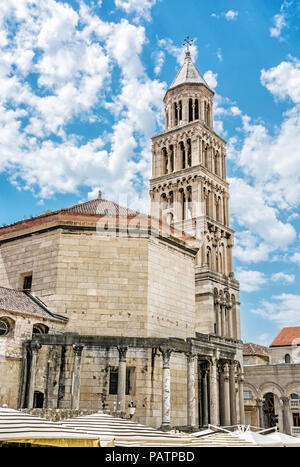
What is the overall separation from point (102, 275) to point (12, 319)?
602cm

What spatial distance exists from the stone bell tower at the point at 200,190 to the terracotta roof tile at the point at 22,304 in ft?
64.6

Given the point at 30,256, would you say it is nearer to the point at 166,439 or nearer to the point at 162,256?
the point at 162,256

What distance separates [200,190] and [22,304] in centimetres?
2646

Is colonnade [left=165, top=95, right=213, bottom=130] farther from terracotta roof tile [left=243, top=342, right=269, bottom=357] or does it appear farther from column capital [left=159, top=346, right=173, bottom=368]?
column capital [left=159, top=346, right=173, bottom=368]

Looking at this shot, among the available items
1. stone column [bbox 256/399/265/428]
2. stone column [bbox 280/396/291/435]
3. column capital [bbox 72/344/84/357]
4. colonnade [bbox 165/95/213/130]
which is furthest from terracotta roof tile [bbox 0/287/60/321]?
stone column [bbox 256/399/265/428]

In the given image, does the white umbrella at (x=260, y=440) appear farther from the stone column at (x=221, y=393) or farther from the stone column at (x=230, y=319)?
the stone column at (x=230, y=319)

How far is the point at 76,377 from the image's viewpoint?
22844 mm

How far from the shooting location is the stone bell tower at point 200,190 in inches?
1736

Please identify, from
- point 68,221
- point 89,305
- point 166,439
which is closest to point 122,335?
point 89,305

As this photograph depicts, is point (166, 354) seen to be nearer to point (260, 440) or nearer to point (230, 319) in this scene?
point (260, 440)

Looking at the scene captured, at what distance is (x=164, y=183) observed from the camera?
50625mm

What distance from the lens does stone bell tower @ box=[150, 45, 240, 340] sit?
4410cm

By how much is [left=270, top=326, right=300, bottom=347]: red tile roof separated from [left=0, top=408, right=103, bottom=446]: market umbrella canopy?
191ft

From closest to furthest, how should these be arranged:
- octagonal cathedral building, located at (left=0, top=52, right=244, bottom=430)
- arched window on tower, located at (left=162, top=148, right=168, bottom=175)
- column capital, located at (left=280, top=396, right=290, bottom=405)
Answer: octagonal cathedral building, located at (left=0, top=52, right=244, bottom=430) → column capital, located at (left=280, top=396, right=290, bottom=405) → arched window on tower, located at (left=162, top=148, right=168, bottom=175)
